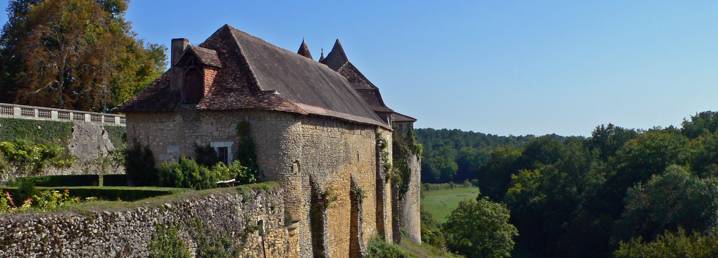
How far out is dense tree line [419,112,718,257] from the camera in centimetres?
4969

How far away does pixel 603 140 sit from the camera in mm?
94688

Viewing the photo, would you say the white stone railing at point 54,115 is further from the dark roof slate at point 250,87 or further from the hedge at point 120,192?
the hedge at point 120,192

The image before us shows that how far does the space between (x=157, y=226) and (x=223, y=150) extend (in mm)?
9507

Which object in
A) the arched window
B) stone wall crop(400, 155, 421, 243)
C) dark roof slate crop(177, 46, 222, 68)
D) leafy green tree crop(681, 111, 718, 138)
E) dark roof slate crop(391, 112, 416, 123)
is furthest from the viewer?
leafy green tree crop(681, 111, 718, 138)

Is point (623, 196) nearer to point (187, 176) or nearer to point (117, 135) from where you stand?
point (117, 135)

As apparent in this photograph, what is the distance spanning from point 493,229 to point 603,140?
49216mm

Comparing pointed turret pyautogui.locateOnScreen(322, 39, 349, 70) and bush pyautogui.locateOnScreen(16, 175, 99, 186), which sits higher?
pointed turret pyautogui.locateOnScreen(322, 39, 349, 70)

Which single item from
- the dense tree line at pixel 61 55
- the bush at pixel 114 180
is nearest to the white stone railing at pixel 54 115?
the dense tree line at pixel 61 55

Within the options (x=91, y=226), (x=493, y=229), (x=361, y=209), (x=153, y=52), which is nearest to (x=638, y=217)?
(x=493, y=229)

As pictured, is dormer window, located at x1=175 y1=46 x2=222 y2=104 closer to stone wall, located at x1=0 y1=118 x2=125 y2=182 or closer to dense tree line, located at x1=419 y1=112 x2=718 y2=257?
stone wall, located at x1=0 y1=118 x2=125 y2=182

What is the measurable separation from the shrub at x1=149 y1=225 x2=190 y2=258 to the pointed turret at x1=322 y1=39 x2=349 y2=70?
33172 mm

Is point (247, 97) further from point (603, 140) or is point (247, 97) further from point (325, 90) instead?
point (603, 140)

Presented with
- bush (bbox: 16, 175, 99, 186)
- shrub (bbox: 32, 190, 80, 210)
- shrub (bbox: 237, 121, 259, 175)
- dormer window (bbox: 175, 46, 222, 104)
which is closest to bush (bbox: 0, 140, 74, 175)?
bush (bbox: 16, 175, 99, 186)

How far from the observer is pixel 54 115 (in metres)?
34.8
